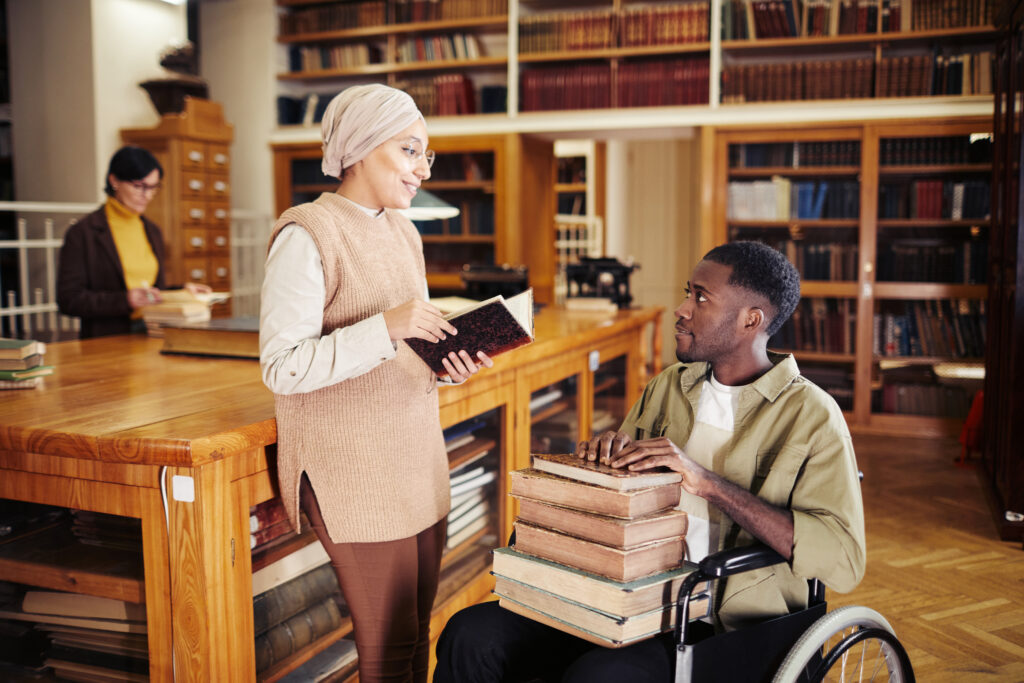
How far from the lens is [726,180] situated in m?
5.25

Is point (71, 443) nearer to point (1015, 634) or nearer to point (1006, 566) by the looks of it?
point (1015, 634)

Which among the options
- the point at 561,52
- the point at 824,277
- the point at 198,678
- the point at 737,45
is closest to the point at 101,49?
the point at 561,52

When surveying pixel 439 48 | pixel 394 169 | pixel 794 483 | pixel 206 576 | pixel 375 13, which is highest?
pixel 375 13

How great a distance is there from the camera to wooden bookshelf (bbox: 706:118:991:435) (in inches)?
195

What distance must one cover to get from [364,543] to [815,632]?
0.73 metres

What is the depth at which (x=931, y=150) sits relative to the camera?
4.93 m

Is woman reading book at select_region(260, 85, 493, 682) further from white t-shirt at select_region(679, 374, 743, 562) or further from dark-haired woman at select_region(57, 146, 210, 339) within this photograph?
dark-haired woman at select_region(57, 146, 210, 339)

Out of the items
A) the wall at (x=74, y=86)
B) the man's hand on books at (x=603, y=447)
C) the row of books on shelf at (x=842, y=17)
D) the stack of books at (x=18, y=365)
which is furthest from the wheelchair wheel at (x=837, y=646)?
the wall at (x=74, y=86)

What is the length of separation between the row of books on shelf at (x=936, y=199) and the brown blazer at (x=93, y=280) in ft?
13.7

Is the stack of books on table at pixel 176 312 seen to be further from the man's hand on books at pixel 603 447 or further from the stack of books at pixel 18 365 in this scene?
the man's hand on books at pixel 603 447

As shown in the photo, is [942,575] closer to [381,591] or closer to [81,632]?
[381,591]

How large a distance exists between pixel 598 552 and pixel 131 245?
2.48m

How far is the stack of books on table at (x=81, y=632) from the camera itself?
4.61 ft

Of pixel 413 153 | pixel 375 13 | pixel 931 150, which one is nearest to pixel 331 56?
pixel 375 13
